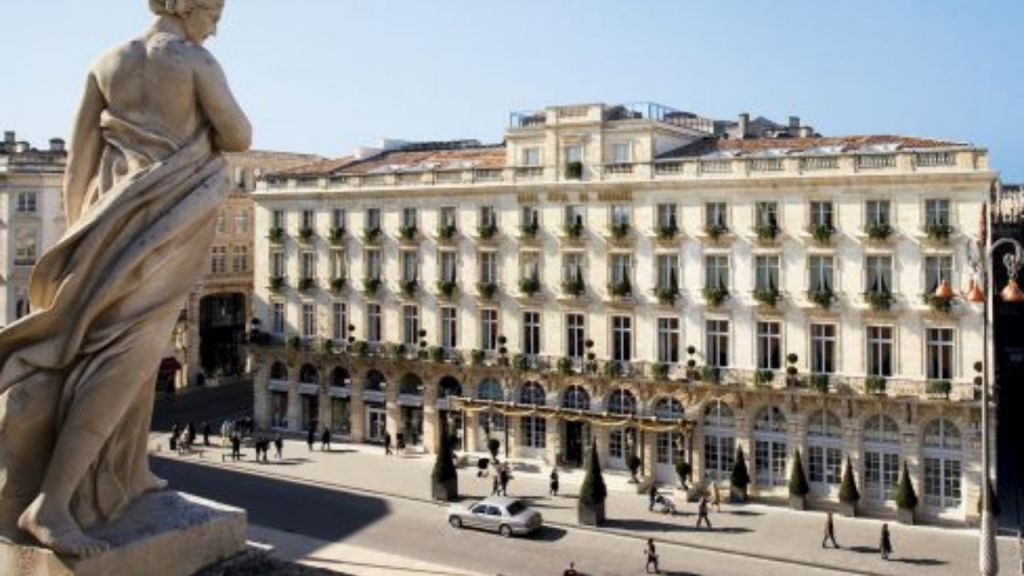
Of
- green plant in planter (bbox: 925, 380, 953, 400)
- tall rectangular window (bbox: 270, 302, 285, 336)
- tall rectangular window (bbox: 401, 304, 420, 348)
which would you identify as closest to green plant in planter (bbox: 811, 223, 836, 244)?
green plant in planter (bbox: 925, 380, 953, 400)

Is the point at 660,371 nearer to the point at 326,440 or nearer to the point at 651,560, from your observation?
the point at 651,560

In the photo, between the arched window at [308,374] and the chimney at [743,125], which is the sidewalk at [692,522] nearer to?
the arched window at [308,374]

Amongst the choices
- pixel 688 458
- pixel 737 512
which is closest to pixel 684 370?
pixel 688 458

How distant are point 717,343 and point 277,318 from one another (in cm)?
2686

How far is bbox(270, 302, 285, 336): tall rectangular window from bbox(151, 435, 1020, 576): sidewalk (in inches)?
346

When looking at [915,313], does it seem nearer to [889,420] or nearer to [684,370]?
[889,420]

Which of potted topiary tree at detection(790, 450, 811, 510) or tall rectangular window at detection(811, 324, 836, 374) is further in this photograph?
tall rectangular window at detection(811, 324, 836, 374)

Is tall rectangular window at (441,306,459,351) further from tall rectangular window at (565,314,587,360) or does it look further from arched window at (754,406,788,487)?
arched window at (754,406,788,487)

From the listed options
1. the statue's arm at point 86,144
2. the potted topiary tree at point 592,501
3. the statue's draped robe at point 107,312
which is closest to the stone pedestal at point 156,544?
the statue's draped robe at point 107,312

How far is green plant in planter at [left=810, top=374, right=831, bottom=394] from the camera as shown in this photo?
4550 cm

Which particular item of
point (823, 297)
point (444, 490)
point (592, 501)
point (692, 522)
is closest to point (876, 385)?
point (823, 297)

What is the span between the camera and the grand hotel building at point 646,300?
43.9 m

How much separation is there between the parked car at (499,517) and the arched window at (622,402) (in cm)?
1102

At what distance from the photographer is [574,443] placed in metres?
52.8
